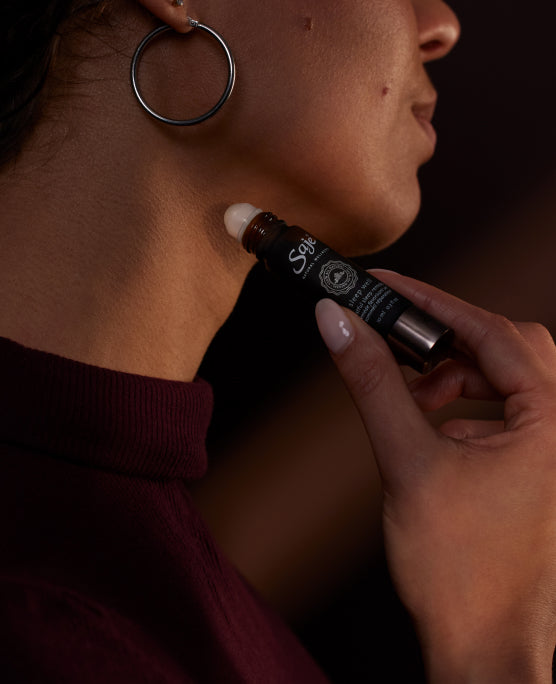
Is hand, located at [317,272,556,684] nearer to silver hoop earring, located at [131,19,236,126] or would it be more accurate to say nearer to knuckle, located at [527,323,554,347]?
knuckle, located at [527,323,554,347]

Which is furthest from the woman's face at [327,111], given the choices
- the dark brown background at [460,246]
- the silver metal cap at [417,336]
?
the dark brown background at [460,246]

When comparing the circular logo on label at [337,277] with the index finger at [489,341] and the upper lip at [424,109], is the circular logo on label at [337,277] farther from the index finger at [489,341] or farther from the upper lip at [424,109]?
the upper lip at [424,109]

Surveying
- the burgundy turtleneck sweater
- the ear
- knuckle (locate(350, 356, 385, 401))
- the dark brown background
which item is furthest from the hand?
the dark brown background

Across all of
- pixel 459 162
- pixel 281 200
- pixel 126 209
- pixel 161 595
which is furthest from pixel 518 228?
pixel 161 595

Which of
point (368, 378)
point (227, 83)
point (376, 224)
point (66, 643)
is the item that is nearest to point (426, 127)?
point (376, 224)

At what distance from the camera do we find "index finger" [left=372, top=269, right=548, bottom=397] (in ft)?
2.09

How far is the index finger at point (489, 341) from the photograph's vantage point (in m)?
0.64

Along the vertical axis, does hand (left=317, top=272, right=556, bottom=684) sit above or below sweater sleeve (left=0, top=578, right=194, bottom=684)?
above

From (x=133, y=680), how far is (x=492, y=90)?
3.79 feet

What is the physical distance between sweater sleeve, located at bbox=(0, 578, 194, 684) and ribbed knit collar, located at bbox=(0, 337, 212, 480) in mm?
162

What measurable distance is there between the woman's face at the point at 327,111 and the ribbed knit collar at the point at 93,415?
25cm

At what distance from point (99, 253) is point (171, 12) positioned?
0.80 feet

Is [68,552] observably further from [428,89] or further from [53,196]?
[428,89]

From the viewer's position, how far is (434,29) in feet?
2.97
